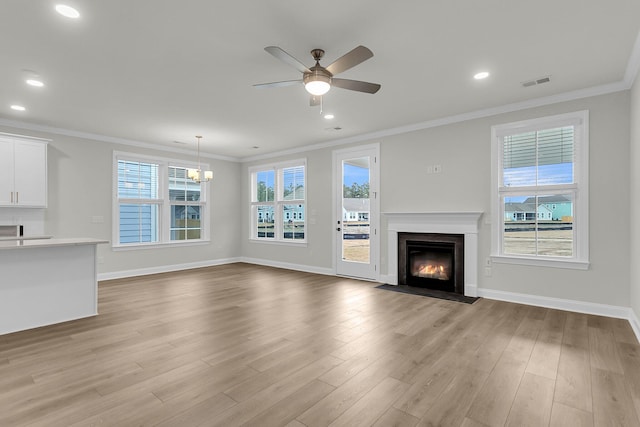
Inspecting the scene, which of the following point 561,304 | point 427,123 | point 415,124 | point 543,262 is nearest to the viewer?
point 561,304

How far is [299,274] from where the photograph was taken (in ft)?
21.9

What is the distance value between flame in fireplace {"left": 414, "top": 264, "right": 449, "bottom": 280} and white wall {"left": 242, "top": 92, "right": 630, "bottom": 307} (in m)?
0.57

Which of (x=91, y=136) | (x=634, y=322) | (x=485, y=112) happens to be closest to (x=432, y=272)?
(x=634, y=322)

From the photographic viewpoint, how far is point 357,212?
20.4 ft

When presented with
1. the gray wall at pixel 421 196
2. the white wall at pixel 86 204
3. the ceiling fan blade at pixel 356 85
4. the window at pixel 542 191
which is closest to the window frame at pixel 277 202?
the gray wall at pixel 421 196

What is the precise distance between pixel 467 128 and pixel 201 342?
179 inches

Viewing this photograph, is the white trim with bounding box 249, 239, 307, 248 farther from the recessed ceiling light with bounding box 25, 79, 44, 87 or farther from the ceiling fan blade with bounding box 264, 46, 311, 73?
the recessed ceiling light with bounding box 25, 79, 44, 87

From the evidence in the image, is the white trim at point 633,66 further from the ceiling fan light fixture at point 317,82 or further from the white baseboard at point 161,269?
the white baseboard at point 161,269

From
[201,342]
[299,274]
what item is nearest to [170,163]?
[299,274]

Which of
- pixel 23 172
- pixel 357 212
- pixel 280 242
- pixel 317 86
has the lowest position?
pixel 280 242

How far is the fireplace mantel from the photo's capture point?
476 cm

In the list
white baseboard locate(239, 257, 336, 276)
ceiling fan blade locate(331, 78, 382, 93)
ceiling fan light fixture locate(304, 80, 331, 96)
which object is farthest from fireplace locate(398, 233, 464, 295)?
ceiling fan light fixture locate(304, 80, 331, 96)

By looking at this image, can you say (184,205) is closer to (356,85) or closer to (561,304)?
(356,85)

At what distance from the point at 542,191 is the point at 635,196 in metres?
0.98
